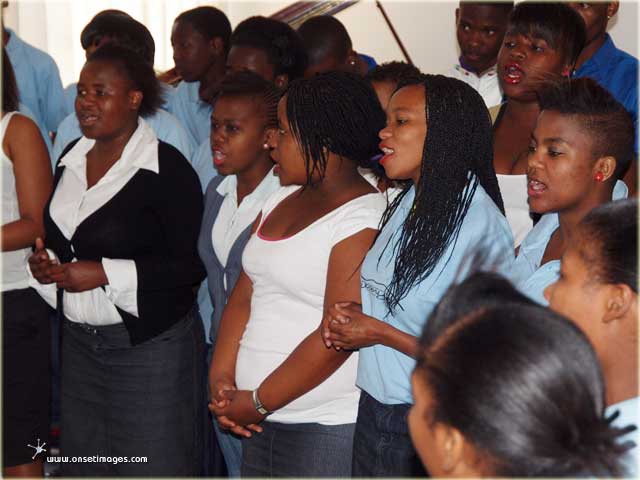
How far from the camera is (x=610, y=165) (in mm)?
2068

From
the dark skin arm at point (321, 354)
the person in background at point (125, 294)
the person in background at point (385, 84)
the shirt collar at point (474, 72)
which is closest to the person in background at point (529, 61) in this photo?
the person in background at point (385, 84)

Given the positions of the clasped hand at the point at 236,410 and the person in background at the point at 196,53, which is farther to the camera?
the person in background at the point at 196,53

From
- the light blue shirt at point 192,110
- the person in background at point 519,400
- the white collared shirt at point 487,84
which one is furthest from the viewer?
the light blue shirt at point 192,110

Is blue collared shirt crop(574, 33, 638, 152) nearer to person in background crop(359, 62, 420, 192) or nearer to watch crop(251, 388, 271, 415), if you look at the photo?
person in background crop(359, 62, 420, 192)

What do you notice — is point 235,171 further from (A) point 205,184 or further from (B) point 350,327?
(B) point 350,327

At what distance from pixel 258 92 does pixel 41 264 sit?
872mm

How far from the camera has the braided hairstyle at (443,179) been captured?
198 centimetres

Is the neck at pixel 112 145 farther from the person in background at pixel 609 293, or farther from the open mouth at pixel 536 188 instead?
the person in background at pixel 609 293

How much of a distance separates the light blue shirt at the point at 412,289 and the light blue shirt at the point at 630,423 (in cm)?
54

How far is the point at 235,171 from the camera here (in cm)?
277

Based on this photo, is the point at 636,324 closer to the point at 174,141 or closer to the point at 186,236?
the point at 186,236

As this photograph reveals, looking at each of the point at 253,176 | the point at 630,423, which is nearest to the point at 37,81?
the point at 253,176

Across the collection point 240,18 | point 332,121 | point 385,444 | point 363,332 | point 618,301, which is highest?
point 240,18

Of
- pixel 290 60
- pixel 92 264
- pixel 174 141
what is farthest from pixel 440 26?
pixel 92 264
